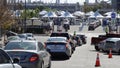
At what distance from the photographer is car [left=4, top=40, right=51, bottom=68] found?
16.6 meters

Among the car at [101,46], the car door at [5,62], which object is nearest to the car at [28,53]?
the car door at [5,62]

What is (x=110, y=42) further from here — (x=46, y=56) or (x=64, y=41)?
(x=46, y=56)

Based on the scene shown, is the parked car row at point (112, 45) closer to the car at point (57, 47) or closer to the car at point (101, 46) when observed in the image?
the car at point (101, 46)

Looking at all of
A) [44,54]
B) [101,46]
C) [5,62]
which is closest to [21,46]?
[44,54]

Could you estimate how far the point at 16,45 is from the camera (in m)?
18.0

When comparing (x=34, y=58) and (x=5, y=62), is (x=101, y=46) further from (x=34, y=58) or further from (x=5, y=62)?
(x=5, y=62)

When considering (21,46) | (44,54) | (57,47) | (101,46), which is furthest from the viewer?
(101,46)

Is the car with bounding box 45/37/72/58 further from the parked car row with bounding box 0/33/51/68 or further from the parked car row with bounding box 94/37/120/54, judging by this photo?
the parked car row with bounding box 94/37/120/54

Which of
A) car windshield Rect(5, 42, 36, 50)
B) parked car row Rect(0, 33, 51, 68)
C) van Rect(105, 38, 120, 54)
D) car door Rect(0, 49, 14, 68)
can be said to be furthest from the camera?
van Rect(105, 38, 120, 54)

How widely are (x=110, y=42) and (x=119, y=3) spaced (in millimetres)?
150308

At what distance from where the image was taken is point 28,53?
1677 cm

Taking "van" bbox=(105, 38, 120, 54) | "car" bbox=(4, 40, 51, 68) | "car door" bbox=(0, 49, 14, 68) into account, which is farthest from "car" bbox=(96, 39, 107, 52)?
"car door" bbox=(0, 49, 14, 68)

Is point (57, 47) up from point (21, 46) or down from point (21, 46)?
down

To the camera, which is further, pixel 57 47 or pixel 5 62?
pixel 57 47
